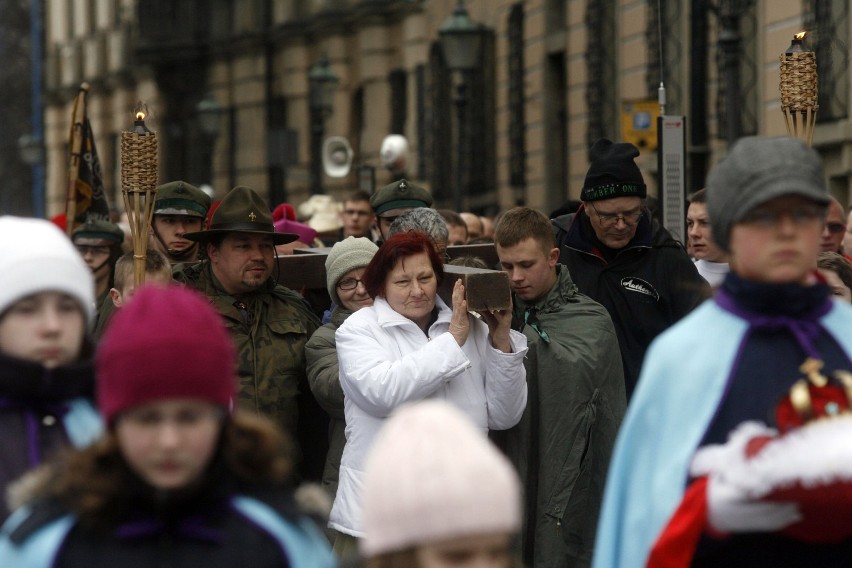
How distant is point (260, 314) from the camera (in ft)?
26.5

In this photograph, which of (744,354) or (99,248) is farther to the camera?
(99,248)

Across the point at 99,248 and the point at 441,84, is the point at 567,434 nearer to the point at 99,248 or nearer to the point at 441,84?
the point at 99,248

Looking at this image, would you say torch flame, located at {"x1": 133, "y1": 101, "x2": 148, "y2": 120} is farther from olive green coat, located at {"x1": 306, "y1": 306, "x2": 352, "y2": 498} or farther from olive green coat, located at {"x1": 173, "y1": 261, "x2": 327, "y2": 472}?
olive green coat, located at {"x1": 306, "y1": 306, "x2": 352, "y2": 498}

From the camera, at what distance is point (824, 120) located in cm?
1620

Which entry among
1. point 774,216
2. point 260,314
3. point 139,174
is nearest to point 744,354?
point 774,216

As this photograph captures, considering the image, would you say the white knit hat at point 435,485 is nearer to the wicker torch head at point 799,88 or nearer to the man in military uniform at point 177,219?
the wicker torch head at point 799,88

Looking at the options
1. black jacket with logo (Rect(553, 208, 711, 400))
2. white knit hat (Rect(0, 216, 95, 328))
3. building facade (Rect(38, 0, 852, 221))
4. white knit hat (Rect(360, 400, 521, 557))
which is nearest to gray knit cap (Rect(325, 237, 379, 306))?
black jacket with logo (Rect(553, 208, 711, 400))

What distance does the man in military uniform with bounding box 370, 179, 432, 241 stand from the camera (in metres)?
10.4

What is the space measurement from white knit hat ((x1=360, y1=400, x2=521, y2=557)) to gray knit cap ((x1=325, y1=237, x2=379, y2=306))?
4680 millimetres

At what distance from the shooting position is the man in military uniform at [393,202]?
10445 millimetres

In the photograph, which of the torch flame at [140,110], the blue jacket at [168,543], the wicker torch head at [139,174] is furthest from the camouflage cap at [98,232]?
the blue jacket at [168,543]

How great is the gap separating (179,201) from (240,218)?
4.59ft

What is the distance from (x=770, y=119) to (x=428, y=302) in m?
10.4

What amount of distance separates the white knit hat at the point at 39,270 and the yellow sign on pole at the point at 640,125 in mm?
9617
